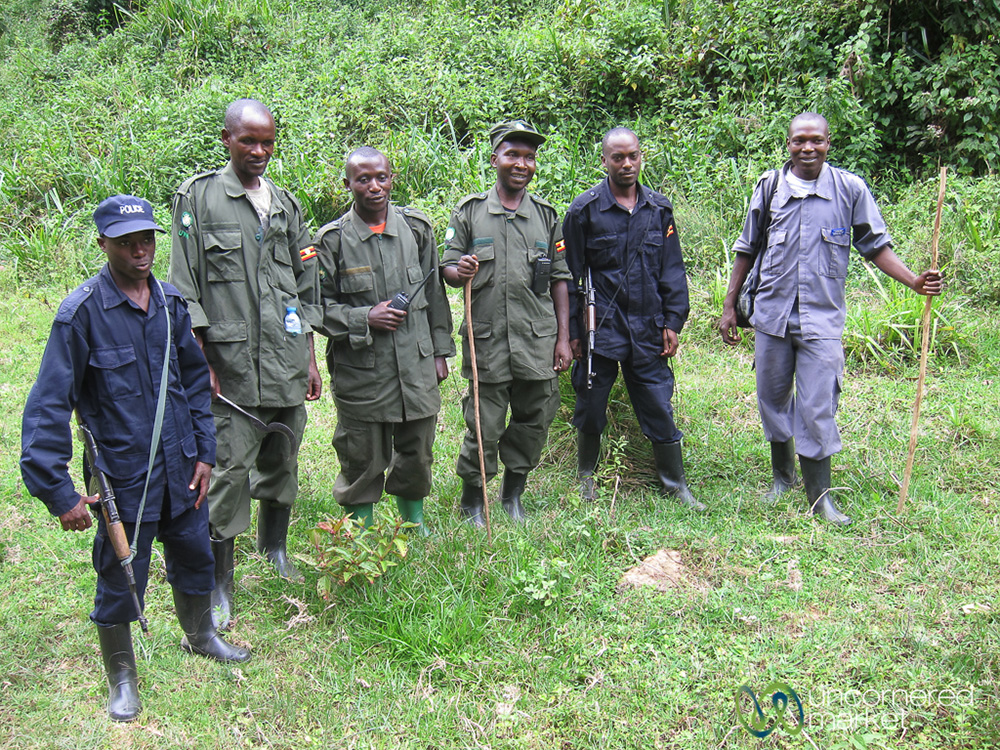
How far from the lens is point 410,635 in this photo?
11.9ft

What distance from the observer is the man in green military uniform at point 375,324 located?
13.3 feet

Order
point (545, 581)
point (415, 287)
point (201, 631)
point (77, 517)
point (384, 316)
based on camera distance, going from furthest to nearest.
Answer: point (415, 287) < point (384, 316) < point (545, 581) < point (201, 631) < point (77, 517)

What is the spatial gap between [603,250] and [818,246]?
1.15 m

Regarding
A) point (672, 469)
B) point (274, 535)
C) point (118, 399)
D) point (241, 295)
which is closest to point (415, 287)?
point (241, 295)

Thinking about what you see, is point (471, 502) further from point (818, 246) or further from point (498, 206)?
point (818, 246)

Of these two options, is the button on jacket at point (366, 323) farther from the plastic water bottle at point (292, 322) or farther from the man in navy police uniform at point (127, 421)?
the man in navy police uniform at point (127, 421)

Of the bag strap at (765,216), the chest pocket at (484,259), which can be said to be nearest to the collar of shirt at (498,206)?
the chest pocket at (484,259)

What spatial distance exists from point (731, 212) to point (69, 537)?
6.29m

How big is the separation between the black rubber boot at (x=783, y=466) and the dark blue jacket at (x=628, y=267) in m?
0.95

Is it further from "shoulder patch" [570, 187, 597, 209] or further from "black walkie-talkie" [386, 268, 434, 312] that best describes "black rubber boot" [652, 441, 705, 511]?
"black walkie-talkie" [386, 268, 434, 312]

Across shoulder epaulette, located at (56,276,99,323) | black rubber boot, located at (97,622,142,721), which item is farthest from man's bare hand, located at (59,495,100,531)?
shoulder epaulette, located at (56,276,99,323)

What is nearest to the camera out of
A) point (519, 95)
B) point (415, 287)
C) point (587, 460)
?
point (415, 287)

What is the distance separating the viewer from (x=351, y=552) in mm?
3787

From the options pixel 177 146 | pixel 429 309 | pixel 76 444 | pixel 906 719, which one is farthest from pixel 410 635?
pixel 177 146
